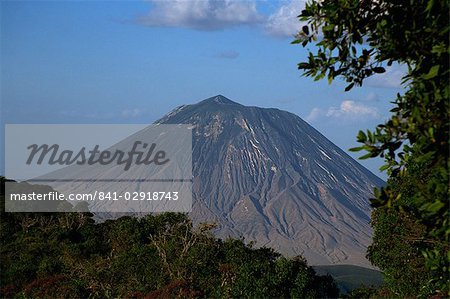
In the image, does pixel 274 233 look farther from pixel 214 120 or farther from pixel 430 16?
Answer: pixel 430 16

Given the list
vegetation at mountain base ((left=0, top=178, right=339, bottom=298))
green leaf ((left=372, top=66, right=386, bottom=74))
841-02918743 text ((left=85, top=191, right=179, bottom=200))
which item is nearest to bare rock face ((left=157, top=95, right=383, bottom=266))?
841-02918743 text ((left=85, top=191, right=179, bottom=200))

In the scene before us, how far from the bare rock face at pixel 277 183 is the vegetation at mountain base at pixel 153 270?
10157 centimetres

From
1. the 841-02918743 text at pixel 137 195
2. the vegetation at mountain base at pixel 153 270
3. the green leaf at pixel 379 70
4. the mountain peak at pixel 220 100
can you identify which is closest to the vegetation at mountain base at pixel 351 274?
the 841-02918743 text at pixel 137 195

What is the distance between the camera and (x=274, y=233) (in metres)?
138

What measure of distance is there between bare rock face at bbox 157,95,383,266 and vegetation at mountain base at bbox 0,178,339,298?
333 feet

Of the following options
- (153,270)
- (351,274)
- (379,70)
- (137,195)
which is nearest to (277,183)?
(137,195)

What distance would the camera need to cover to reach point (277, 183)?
152 m

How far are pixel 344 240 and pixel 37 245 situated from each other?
4477 inches

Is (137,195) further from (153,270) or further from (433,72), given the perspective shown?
(433,72)

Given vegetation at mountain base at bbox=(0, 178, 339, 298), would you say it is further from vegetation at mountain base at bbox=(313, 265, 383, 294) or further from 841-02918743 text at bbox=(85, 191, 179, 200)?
841-02918743 text at bbox=(85, 191, 179, 200)

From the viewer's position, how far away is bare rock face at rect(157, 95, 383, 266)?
136 m

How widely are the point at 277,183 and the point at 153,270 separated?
129737mm

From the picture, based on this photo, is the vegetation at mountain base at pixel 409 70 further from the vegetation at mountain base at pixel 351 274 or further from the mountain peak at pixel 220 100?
the mountain peak at pixel 220 100

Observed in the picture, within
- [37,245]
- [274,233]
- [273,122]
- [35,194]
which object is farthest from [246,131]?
[37,245]
